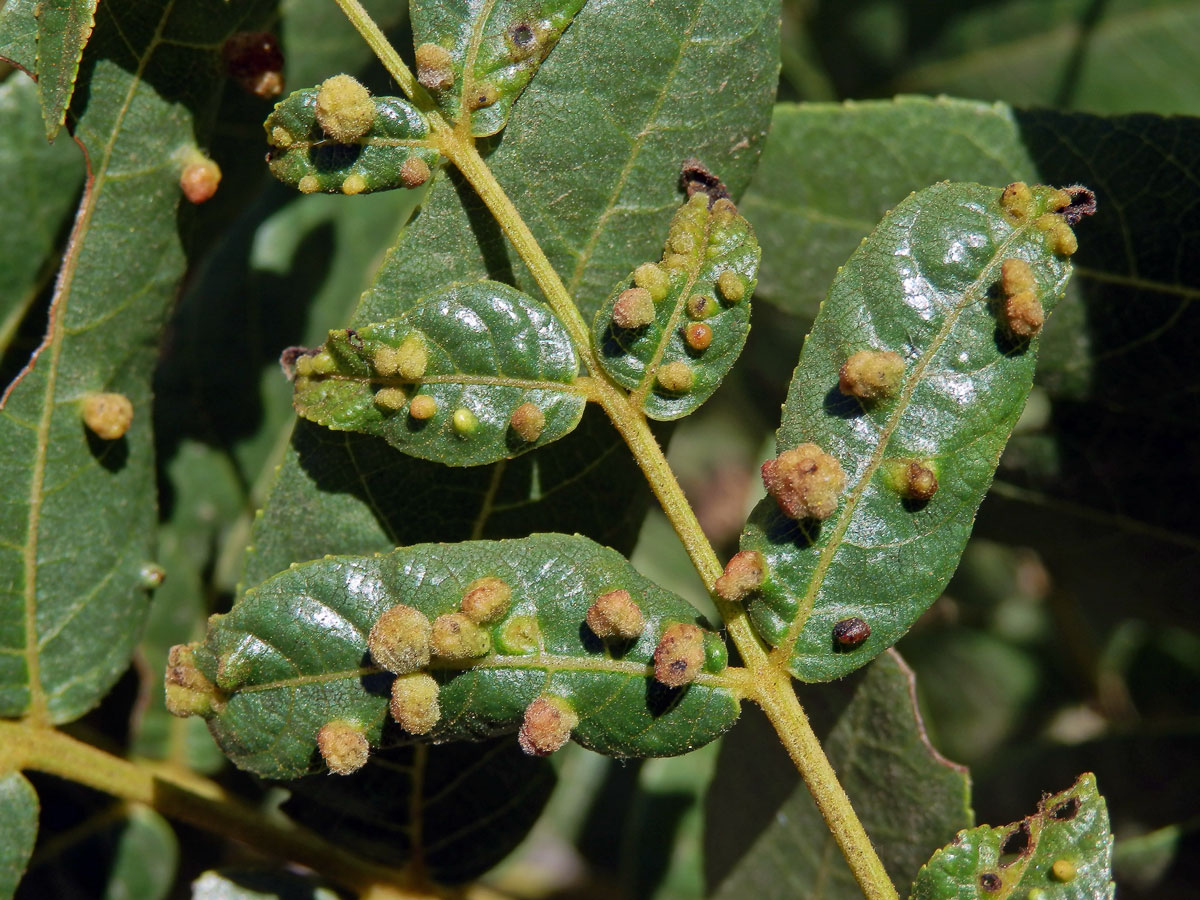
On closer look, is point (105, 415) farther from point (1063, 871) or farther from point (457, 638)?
point (1063, 871)

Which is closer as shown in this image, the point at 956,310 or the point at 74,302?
the point at 956,310

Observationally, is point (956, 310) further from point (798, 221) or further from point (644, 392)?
point (798, 221)

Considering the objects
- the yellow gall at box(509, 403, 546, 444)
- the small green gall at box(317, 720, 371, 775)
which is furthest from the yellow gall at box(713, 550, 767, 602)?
the small green gall at box(317, 720, 371, 775)

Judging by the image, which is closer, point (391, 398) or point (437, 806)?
point (391, 398)

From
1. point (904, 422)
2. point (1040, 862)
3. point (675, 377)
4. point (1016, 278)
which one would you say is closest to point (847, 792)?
point (1040, 862)

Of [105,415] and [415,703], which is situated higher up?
[105,415]

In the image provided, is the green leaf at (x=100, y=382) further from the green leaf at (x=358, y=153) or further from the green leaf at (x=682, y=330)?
the green leaf at (x=682, y=330)

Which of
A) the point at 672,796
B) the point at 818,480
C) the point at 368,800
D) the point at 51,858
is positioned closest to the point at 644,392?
the point at 818,480

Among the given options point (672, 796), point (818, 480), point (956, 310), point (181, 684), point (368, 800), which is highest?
point (956, 310)
